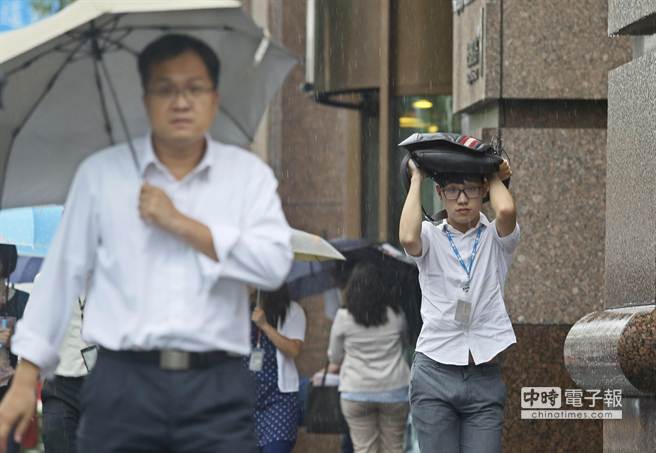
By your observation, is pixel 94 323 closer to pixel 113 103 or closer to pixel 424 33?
pixel 113 103

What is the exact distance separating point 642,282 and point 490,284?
0.67m

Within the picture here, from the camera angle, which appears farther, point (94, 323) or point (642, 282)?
point (642, 282)

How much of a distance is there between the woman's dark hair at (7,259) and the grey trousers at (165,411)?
4337 millimetres

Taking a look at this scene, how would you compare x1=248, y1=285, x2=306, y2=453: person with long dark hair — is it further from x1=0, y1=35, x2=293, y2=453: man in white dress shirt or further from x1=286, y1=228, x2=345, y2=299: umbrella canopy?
x1=0, y1=35, x2=293, y2=453: man in white dress shirt

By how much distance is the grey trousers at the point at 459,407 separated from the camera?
6941 millimetres

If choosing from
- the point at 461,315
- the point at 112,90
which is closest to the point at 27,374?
the point at 112,90

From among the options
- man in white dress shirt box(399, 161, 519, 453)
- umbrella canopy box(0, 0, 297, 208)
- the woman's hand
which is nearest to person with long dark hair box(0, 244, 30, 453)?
the woman's hand

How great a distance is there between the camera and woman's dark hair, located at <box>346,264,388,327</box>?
11.3 m

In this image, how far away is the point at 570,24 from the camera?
9688 millimetres

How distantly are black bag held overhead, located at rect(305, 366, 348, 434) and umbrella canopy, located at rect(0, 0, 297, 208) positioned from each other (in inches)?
280

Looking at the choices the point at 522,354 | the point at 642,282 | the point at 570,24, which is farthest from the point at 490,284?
the point at 570,24

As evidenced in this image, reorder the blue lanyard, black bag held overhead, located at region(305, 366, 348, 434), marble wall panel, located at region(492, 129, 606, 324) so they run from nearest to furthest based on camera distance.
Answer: the blue lanyard
marble wall panel, located at region(492, 129, 606, 324)
black bag held overhead, located at region(305, 366, 348, 434)

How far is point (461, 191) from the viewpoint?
710cm

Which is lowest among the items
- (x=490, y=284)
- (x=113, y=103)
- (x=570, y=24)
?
(x=490, y=284)
